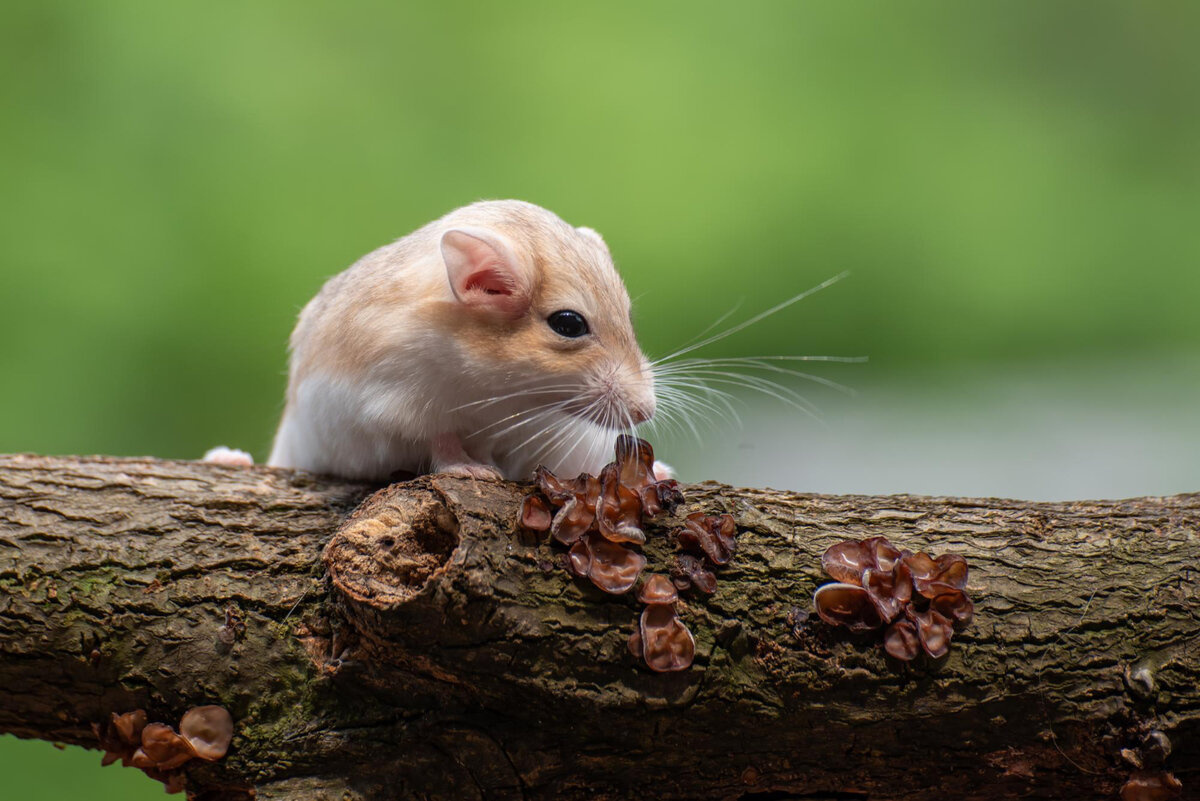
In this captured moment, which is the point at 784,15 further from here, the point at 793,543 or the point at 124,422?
the point at 124,422

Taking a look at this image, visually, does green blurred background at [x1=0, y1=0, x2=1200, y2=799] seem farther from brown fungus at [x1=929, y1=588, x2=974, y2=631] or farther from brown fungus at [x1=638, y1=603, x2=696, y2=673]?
Result: brown fungus at [x1=638, y1=603, x2=696, y2=673]

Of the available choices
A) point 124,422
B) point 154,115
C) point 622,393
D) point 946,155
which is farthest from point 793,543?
point 154,115

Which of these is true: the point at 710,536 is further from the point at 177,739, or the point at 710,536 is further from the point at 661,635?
the point at 177,739

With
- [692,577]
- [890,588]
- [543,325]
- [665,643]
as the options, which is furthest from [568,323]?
[890,588]

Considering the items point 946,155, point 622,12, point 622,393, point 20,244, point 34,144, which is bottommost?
point 622,393

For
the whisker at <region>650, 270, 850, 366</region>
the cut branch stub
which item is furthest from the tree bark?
the whisker at <region>650, 270, 850, 366</region>
